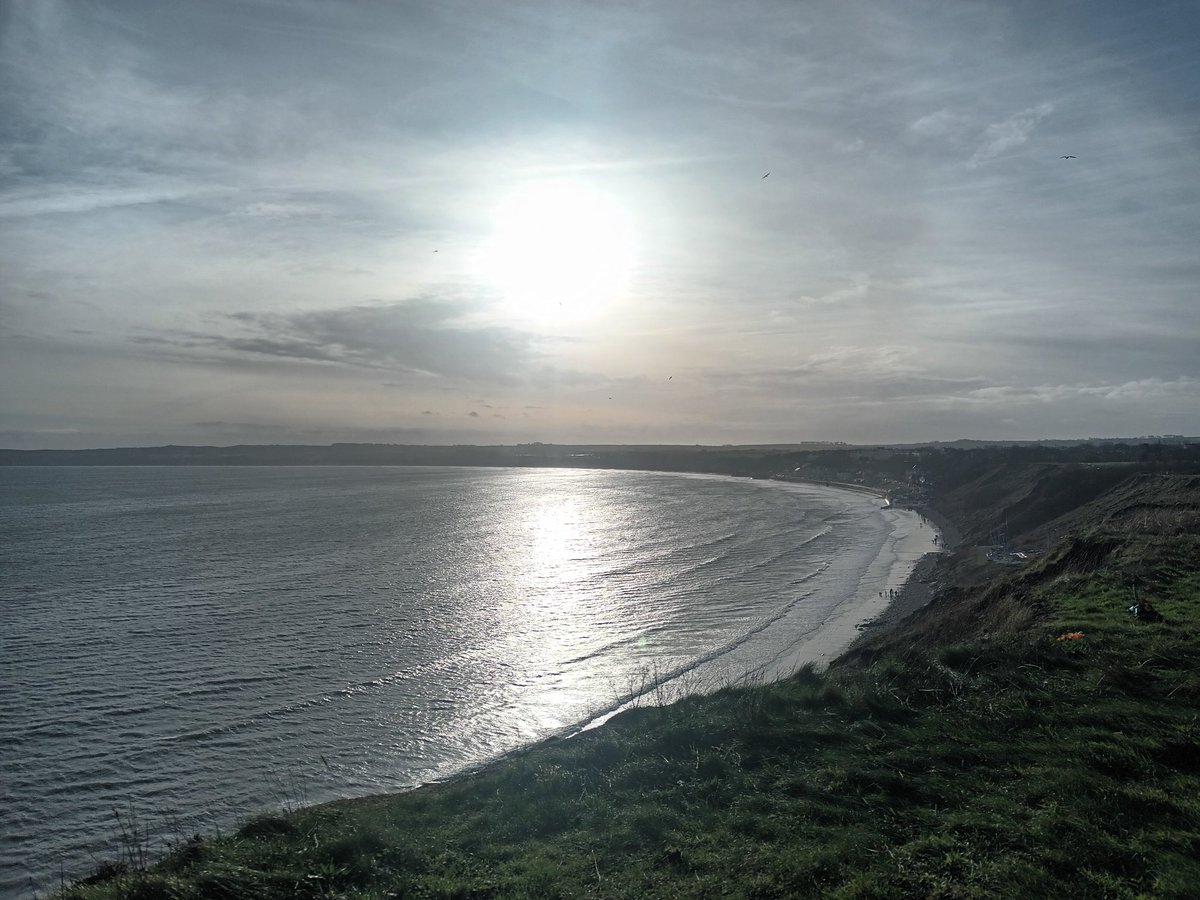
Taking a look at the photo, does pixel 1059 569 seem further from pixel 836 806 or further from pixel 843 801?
pixel 836 806

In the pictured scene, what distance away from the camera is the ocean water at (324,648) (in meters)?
18.2

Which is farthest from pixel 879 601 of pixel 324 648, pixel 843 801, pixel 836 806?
pixel 836 806

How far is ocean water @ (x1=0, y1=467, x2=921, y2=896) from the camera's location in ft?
59.6

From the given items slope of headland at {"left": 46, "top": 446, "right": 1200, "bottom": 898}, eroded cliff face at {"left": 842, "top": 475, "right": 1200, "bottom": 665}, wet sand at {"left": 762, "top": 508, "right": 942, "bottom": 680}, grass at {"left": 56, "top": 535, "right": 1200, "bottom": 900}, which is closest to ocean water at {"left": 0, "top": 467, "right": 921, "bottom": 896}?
wet sand at {"left": 762, "top": 508, "right": 942, "bottom": 680}

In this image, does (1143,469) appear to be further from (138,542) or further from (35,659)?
(138,542)

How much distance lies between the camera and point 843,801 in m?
10.7

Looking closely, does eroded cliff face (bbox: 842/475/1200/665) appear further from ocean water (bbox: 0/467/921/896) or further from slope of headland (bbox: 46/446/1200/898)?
ocean water (bbox: 0/467/921/896)

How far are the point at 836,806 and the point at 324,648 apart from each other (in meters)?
24.3

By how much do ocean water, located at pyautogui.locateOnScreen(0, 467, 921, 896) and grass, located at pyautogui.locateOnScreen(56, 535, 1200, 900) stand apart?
18.7ft

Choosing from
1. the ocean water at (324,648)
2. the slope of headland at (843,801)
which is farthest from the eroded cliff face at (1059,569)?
the ocean water at (324,648)

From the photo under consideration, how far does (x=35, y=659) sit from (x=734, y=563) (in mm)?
39650

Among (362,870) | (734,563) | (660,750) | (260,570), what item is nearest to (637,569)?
(734,563)

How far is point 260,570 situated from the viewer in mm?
48281

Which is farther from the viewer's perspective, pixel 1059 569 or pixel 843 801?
pixel 1059 569
